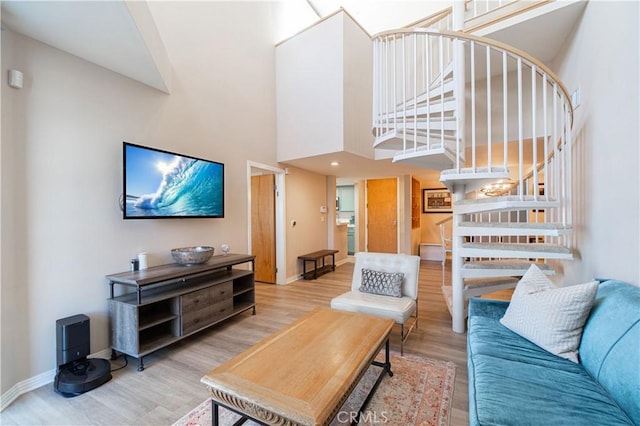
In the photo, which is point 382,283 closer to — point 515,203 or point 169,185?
point 515,203

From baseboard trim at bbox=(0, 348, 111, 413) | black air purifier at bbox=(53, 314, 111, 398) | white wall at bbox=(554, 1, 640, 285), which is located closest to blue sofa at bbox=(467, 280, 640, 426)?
white wall at bbox=(554, 1, 640, 285)

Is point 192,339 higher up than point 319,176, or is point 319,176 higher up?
point 319,176

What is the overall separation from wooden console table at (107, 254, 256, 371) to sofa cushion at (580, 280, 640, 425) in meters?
2.77

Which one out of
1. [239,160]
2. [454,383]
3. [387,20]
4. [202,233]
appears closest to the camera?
[454,383]

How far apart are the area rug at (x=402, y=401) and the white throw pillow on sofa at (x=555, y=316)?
2.08 feet

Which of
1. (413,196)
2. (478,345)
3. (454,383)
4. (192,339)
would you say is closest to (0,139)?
(192,339)

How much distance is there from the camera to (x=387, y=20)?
18.0 ft

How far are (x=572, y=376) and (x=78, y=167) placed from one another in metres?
3.46

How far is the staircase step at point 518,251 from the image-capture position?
2.39 meters

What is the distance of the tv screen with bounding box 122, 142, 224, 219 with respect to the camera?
2.43m

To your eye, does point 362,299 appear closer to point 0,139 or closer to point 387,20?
point 0,139

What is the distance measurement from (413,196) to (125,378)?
6.28 metres

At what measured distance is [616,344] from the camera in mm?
1283

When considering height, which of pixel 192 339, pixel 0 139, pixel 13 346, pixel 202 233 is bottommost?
pixel 192 339
